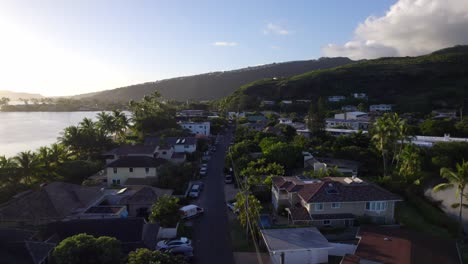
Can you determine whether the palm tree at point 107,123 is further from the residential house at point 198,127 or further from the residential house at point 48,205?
the residential house at point 48,205

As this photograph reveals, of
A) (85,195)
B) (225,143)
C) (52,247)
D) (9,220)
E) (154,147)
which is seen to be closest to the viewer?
(52,247)

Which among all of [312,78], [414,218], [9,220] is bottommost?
[414,218]

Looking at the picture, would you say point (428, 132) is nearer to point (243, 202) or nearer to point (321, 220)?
point (321, 220)

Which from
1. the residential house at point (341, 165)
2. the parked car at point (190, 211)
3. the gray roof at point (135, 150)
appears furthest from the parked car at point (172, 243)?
the gray roof at point (135, 150)

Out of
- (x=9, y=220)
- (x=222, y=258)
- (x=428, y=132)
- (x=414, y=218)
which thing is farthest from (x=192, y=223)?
(x=428, y=132)

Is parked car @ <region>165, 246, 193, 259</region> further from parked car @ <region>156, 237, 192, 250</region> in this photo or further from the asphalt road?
the asphalt road

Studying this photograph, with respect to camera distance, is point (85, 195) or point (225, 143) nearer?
point (85, 195)

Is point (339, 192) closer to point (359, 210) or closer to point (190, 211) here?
point (359, 210)
